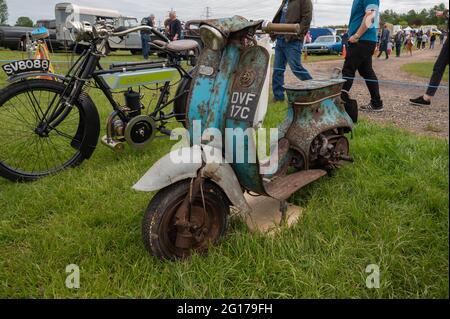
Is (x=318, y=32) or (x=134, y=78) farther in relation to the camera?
(x=318, y=32)

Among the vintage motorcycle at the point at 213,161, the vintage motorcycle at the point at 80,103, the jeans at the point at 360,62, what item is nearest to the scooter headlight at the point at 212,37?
the vintage motorcycle at the point at 213,161

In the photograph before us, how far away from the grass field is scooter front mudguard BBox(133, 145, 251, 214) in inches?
14.1

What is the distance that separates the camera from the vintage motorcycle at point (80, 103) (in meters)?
2.80

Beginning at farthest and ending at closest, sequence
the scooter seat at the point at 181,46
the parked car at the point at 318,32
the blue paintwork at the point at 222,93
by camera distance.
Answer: the parked car at the point at 318,32 < the scooter seat at the point at 181,46 < the blue paintwork at the point at 222,93

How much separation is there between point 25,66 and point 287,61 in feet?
10.2

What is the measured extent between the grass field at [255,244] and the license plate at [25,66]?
2.79 ft

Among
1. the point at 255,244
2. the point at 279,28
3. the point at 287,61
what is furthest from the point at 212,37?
the point at 287,61

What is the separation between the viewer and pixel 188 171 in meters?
1.73

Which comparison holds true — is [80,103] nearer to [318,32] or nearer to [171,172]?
[171,172]

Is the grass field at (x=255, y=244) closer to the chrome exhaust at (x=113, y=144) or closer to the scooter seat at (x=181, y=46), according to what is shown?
the chrome exhaust at (x=113, y=144)

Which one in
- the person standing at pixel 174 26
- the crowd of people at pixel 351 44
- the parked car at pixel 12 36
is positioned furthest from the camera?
the parked car at pixel 12 36

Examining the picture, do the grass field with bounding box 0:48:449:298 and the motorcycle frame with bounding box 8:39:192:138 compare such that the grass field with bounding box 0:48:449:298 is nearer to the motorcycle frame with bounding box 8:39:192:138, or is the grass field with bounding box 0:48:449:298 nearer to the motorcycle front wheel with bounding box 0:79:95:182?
the motorcycle front wheel with bounding box 0:79:95:182

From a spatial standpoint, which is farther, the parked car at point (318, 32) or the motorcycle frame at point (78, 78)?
the parked car at point (318, 32)

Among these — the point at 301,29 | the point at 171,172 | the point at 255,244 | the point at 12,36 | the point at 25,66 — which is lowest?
the point at 255,244
